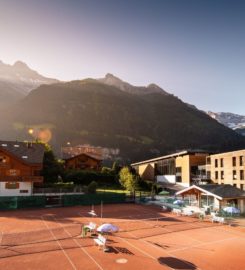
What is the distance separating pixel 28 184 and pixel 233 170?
130 feet

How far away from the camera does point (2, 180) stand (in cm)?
5950

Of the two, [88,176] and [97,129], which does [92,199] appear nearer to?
[88,176]

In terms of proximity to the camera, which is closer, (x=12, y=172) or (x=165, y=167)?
(x=12, y=172)

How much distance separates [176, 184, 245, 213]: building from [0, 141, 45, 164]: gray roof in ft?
103

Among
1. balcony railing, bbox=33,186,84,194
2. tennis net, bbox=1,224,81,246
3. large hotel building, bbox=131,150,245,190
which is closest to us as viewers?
tennis net, bbox=1,224,81,246

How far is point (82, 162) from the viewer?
309ft

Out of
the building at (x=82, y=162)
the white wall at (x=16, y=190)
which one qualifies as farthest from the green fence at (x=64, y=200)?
the building at (x=82, y=162)

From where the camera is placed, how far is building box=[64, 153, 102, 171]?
9338cm

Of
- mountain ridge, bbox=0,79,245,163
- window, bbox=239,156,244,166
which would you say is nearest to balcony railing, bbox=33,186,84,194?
window, bbox=239,156,244,166

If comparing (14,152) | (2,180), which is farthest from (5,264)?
(14,152)

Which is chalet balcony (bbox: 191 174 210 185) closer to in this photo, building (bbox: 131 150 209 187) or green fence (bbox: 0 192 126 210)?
building (bbox: 131 150 209 187)

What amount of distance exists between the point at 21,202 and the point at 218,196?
33405 millimetres

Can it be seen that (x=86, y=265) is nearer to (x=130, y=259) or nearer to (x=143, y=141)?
(x=130, y=259)

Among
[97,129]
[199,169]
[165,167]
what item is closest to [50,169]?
[165,167]
